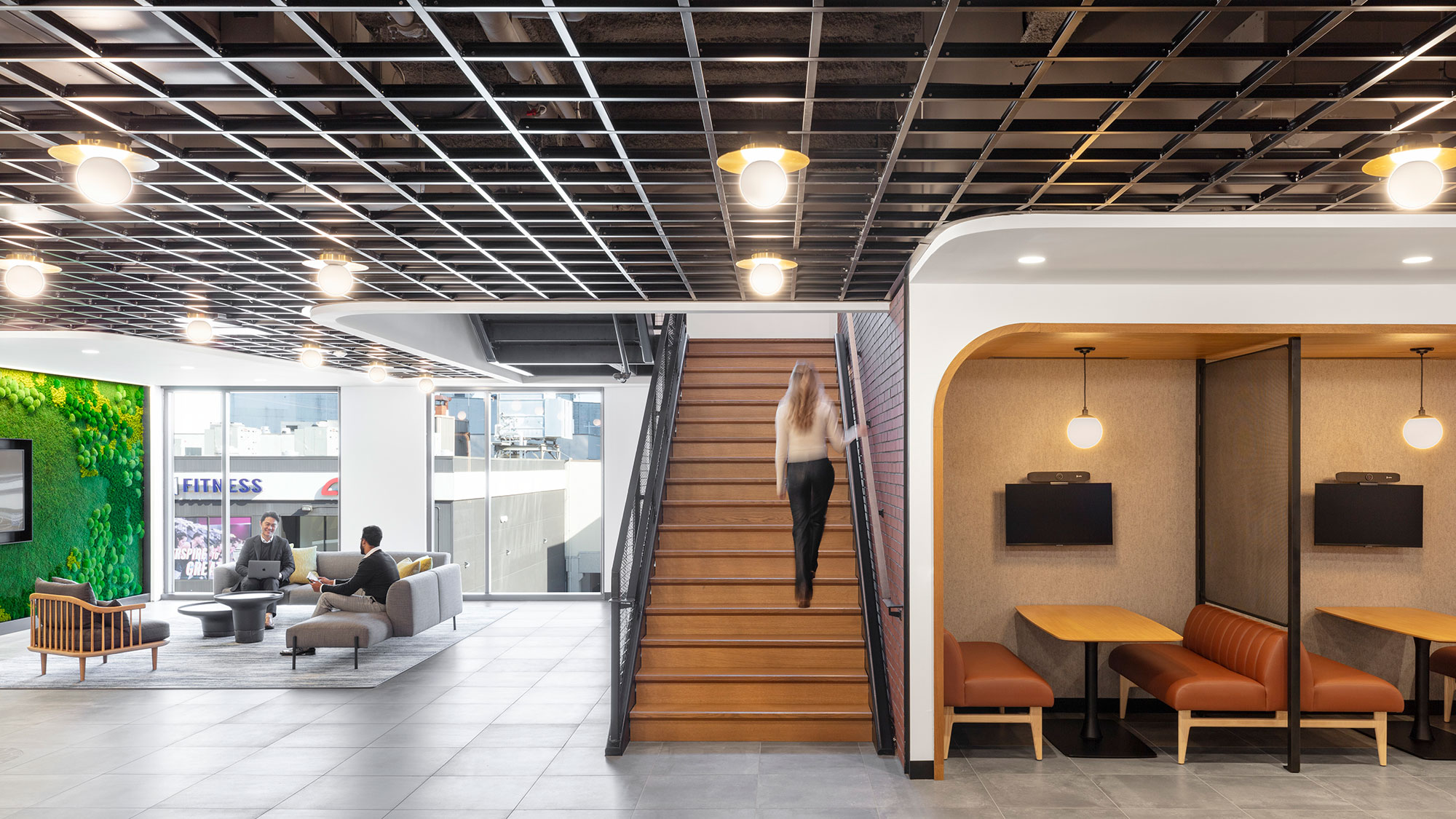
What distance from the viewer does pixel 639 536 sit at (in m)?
6.81

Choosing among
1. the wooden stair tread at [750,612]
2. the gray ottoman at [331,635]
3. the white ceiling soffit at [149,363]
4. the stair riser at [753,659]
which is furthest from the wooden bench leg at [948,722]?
the white ceiling soffit at [149,363]

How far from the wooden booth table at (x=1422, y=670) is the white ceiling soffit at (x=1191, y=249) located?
2.38 meters

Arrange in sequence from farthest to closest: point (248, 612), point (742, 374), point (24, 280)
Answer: point (248, 612), point (742, 374), point (24, 280)

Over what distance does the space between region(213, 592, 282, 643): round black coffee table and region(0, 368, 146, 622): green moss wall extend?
10.2ft

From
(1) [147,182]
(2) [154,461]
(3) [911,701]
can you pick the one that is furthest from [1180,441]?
(2) [154,461]

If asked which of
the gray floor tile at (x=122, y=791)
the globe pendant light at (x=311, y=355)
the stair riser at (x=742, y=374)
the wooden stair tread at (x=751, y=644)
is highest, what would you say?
the globe pendant light at (x=311, y=355)

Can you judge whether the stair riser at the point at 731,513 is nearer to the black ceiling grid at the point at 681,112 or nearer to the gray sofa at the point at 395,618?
the black ceiling grid at the point at 681,112

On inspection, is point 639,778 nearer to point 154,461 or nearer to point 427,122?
point 427,122

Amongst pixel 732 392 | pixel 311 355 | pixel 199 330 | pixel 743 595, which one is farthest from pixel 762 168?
pixel 311 355

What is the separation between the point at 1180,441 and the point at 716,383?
15.1ft

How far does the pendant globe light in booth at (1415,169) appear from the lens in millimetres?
3189

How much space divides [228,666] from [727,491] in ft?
17.6

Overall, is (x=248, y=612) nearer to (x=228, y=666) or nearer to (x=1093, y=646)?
(x=228, y=666)

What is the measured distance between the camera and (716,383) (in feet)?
31.6
